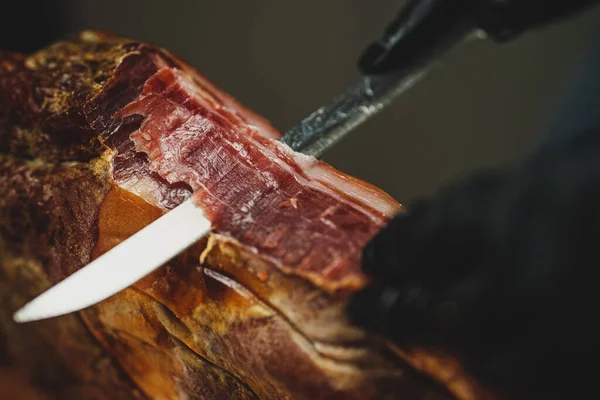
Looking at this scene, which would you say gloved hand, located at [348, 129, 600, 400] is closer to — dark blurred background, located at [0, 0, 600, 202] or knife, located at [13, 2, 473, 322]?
knife, located at [13, 2, 473, 322]

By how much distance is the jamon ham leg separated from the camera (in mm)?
1271

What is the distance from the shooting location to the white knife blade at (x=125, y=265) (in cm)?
134

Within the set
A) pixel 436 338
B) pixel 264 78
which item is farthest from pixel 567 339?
pixel 264 78

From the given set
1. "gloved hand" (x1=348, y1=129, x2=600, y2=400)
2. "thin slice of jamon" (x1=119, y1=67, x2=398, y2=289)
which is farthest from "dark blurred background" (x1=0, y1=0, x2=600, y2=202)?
"gloved hand" (x1=348, y1=129, x2=600, y2=400)

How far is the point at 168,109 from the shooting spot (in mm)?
1606

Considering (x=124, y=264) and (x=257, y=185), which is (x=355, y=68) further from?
(x=124, y=264)

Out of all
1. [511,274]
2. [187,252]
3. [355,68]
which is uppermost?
[355,68]

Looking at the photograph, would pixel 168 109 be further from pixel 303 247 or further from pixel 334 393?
pixel 334 393

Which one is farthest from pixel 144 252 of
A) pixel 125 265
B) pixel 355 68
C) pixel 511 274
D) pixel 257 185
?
pixel 355 68

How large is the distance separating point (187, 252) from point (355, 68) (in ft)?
7.65

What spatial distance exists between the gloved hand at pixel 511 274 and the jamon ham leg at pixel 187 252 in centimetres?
18

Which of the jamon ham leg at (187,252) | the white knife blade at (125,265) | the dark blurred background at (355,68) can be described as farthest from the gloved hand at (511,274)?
the dark blurred background at (355,68)

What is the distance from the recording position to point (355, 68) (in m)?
3.47

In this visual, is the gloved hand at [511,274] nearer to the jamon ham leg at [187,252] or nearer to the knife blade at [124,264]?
the jamon ham leg at [187,252]
